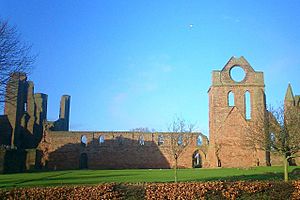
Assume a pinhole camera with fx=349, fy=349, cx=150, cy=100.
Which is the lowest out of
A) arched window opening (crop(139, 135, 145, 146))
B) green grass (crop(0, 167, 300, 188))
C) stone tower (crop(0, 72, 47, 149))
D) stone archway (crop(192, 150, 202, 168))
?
green grass (crop(0, 167, 300, 188))

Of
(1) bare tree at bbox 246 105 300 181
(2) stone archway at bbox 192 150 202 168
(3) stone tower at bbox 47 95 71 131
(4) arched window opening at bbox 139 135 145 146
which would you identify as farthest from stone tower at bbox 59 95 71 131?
(1) bare tree at bbox 246 105 300 181

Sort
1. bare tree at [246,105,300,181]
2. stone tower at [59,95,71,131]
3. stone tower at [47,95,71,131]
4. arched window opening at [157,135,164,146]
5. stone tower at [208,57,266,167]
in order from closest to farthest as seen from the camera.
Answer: bare tree at [246,105,300,181] → stone tower at [208,57,266,167] → arched window opening at [157,135,164,146] → stone tower at [47,95,71,131] → stone tower at [59,95,71,131]

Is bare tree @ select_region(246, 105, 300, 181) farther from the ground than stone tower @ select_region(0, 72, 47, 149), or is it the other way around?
stone tower @ select_region(0, 72, 47, 149)

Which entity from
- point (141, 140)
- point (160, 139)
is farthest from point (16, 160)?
point (160, 139)

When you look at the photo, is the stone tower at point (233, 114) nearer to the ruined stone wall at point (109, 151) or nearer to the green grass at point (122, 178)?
the ruined stone wall at point (109, 151)

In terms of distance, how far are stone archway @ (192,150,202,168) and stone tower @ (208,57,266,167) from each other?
14.4ft

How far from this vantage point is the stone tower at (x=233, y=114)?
1730 inches

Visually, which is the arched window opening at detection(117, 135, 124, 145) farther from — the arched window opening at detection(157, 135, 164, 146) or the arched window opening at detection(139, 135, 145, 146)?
the arched window opening at detection(157, 135, 164, 146)

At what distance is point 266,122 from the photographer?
22.4 m

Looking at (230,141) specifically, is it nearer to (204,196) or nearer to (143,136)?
(143,136)

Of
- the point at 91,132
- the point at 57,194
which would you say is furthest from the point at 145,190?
the point at 91,132

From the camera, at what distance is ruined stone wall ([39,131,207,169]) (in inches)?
1976

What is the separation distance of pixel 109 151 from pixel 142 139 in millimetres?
5135

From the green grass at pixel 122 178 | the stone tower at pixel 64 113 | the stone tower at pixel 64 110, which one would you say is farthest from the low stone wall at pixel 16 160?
the stone tower at pixel 64 110
